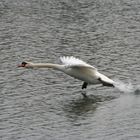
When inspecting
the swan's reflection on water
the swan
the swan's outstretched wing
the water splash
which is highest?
the swan's outstretched wing

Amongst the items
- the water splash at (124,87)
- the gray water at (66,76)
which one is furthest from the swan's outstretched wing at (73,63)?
the water splash at (124,87)

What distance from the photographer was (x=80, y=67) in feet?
60.1

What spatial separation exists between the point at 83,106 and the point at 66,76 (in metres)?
2.96

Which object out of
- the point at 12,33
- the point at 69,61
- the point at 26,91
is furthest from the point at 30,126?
the point at 12,33

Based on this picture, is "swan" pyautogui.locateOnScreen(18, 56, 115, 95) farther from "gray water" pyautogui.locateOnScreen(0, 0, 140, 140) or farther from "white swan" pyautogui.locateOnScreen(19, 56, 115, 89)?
"gray water" pyautogui.locateOnScreen(0, 0, 140, 140)

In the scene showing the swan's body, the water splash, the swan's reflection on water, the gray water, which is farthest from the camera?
the swan's body

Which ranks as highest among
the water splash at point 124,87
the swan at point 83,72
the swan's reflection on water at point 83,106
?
the swan at point 83,72

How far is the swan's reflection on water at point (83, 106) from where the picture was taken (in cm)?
1644

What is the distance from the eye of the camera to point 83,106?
57.3 ft

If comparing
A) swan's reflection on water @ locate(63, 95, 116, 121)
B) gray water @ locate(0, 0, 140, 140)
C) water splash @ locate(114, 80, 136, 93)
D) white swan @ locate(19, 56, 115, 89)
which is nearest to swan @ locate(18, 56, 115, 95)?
white swan @ locate(19, 56, 115, 89)

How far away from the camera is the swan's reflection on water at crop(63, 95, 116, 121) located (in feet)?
53.9

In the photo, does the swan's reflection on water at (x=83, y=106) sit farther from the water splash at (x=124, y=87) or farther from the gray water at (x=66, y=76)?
the water splash at (x=124, y=87)

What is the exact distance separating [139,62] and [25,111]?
6332 millimetres

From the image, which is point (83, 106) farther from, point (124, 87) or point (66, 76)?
point (66, 76)
